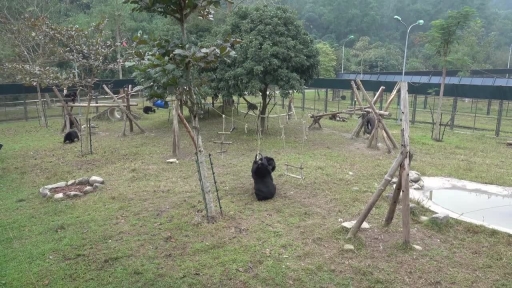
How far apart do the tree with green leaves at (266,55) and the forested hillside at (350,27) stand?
158cm

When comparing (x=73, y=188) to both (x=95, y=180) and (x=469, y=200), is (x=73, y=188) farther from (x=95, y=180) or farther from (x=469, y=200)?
(x=469, y=200)

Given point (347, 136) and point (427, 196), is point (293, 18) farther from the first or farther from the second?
point (427, 196)

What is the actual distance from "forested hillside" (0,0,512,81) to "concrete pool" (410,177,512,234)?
7.87 meters

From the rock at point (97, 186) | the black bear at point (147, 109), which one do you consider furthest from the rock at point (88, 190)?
the black bear at point (147, 109)

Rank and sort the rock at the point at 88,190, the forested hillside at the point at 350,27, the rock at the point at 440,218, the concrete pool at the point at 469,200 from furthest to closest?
1. the forested hillside at the point at 350,27
2. the rock at the point at 88,190
3. the concrete pool at the point at 469,200
4. the rock at the point at 440,218

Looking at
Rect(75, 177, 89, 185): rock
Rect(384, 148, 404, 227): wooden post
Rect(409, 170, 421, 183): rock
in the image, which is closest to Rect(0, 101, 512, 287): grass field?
Rect(384, 148, 404, 227): wooden post

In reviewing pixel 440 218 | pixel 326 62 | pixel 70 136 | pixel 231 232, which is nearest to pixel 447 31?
pixel 440 218

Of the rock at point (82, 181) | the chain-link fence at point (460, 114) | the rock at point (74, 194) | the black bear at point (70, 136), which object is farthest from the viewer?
the chain-link fence at point (460, 114)

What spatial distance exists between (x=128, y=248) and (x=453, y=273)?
4923mm

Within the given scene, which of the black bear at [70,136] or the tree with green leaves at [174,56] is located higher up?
the tree with green leaves at [174,56]

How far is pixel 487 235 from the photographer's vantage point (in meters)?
7.15

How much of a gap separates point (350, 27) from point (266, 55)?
6347 centimetres

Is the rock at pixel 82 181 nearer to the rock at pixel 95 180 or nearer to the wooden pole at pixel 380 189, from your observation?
the rock at pixel 95 180

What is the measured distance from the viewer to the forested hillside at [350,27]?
22.2 m
